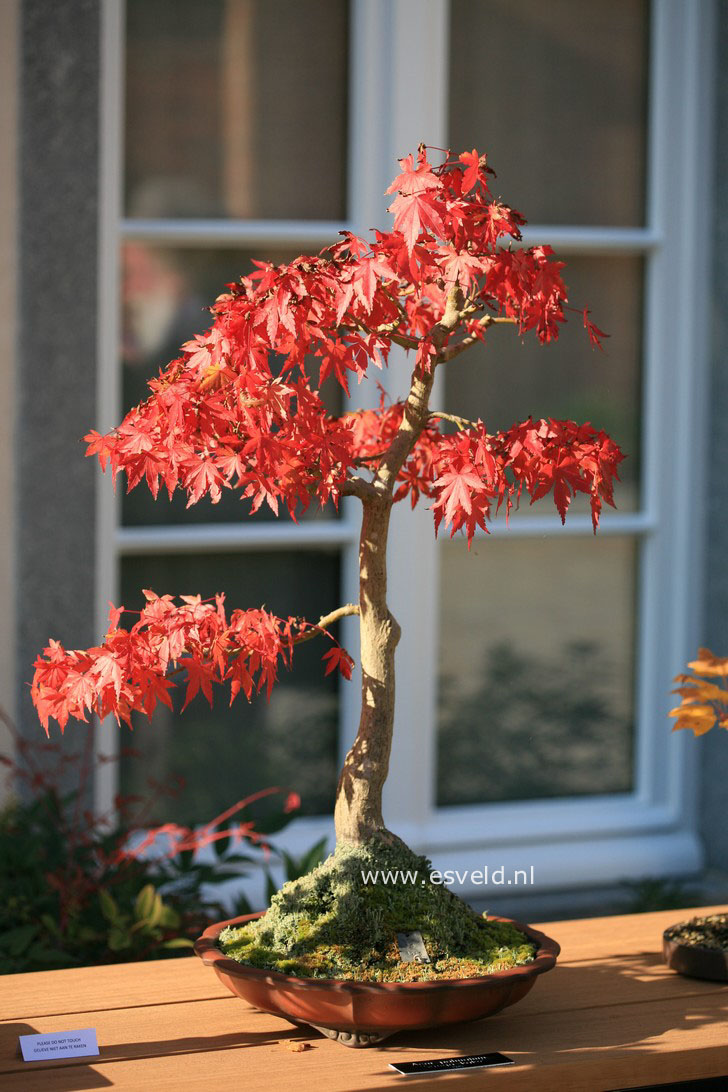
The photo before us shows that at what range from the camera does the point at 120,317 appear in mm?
2793

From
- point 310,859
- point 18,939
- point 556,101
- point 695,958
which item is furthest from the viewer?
point 556,101

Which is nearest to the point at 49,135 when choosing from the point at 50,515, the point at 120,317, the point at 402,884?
the point at 120,317

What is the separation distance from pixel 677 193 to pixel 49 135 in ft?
4.46

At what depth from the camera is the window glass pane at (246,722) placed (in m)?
2.86

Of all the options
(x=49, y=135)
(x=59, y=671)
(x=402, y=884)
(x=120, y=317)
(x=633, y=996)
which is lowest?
(x=633, y=996)

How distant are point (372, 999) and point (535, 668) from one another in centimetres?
173

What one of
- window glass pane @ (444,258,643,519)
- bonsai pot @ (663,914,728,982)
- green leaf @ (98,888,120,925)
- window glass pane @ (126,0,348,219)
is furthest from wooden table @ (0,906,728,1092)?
window glass pane @ (126,0,348,219)

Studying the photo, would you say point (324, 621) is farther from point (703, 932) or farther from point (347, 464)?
point (703, 932)

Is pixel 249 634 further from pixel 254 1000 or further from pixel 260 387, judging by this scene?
pixel 254 1000

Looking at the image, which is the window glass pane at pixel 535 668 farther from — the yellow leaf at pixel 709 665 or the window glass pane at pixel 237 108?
the yellow leaf at pixel 709 665

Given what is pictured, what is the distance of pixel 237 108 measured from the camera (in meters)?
2.84

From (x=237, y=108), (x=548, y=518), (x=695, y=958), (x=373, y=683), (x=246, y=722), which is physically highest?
(x=237, y=108)

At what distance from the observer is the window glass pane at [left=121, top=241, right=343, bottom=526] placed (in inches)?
110

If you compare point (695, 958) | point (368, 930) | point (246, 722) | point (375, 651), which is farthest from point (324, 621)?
point (246, 722)
